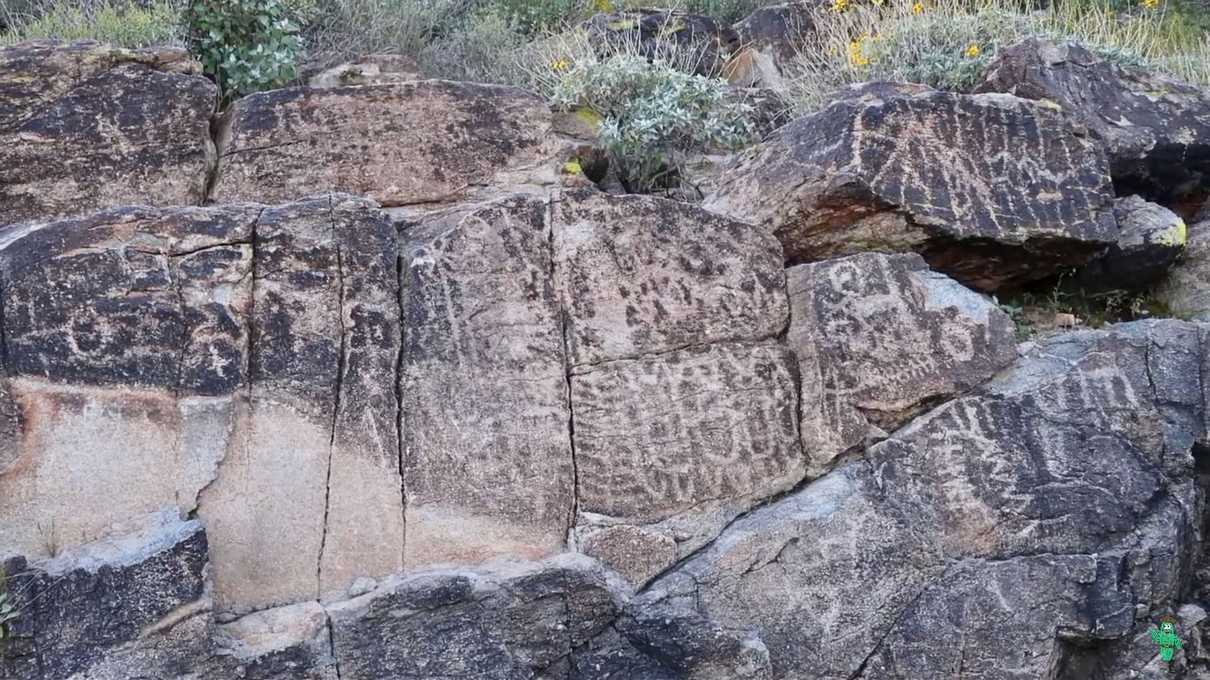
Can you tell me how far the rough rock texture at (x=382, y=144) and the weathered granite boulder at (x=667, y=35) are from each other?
1.70 meters

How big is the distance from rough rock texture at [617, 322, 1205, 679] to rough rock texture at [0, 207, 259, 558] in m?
1.73

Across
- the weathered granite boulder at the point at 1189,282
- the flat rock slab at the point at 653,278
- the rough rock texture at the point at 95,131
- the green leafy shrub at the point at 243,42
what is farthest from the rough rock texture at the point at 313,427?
the weathered granite boulder at the point at 1189,282

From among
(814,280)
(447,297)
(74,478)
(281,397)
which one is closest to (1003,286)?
(814,280)

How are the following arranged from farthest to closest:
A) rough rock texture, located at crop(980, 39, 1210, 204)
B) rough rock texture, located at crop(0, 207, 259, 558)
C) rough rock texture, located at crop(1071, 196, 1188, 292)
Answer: rough rock texture, located at crop(980, 39, 1210, 204) < rough rock texture, located at crop(1071, 196, 1188, 292) < rough rock texture, located at crop(0, 207, 259, 558)

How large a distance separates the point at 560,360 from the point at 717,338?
2.12 ft

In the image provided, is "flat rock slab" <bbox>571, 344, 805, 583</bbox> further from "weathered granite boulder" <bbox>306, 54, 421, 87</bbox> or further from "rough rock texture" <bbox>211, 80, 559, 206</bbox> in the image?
"weathered granite boulder" <bbox>306, 54, 421, 87</bbox>

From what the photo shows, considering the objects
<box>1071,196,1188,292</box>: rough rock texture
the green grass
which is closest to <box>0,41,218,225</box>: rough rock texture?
the green grass

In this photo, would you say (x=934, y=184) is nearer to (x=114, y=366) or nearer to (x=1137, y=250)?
(x=1137, y=250)

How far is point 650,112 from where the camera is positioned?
6488mm

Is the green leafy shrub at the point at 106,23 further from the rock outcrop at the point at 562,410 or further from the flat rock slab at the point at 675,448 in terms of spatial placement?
the flat rock slab at the point at 675,448

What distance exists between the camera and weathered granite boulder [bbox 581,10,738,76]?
7.65 metres

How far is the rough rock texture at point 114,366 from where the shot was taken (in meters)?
4.37

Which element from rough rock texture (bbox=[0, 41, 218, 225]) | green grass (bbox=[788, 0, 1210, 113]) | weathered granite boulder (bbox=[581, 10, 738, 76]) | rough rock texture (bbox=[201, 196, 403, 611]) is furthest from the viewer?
weathered granite boulder (bbox=[581, 10, 738, 76])

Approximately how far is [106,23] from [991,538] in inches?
189
